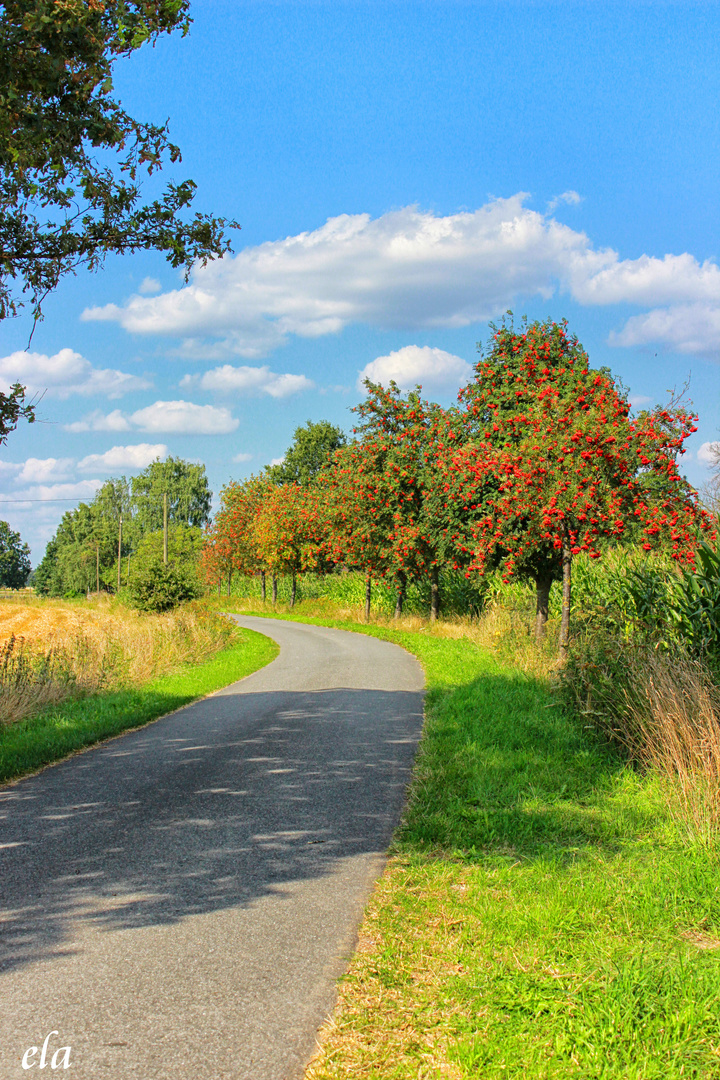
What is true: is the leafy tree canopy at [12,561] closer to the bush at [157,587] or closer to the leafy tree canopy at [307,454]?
the leafy tree canopy at [307,454]

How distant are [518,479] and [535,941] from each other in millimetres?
9524

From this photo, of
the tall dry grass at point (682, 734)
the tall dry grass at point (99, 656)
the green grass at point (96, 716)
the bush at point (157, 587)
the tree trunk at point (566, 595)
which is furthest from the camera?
the bush at point (157, 587)

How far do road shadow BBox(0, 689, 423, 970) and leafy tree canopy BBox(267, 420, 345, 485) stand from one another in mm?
64709

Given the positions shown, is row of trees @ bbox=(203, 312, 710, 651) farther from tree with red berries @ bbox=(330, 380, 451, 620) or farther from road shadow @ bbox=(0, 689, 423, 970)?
road shadow @ bbox=(0, 689, 423, 970)

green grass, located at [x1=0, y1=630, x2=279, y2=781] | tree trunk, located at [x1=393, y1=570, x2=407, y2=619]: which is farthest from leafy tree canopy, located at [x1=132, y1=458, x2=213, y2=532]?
green grass, located at [x1=0, y1=630, x2=279, y2=781]

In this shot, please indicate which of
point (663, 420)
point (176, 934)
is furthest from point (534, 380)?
point (176, 934)

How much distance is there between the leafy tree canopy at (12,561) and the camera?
395 ft

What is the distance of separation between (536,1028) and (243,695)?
34.6 feet

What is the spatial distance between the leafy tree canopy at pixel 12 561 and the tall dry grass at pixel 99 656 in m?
107

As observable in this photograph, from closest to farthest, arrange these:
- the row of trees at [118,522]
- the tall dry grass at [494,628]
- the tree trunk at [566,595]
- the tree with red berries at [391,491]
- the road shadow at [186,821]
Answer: the road shadow at [186,821]
the tree trunk at [566,595]
the tall dry grass at [494,628]
the tree with red berries at [391,491]
the row of trees at [118,522]

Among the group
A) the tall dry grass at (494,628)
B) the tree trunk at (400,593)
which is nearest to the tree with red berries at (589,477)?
the tall dry grass at (494,628)

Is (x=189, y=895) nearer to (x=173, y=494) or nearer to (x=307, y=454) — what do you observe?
(x=307, y=454)

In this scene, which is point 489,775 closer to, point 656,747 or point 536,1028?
point 656,747

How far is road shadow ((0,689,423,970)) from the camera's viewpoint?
A: 4.38 metres
